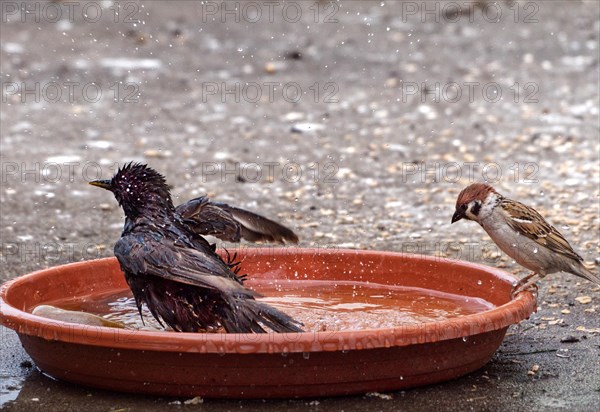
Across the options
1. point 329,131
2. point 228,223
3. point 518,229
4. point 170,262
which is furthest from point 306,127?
point 170,262

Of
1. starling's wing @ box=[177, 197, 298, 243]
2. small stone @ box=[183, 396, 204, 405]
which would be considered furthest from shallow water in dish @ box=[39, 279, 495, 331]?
small stone @ box=[183, 396, 204, 405]

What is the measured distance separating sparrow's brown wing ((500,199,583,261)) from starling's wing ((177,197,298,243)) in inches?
49.4

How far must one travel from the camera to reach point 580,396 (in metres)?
4.75

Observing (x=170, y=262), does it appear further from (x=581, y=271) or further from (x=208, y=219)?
(x=581, y=271)

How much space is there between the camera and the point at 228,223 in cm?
580

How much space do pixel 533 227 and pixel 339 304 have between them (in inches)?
45.6

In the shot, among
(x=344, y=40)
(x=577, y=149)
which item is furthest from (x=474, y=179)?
(x=344, y=40)

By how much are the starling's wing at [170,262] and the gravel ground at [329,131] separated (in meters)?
0.56

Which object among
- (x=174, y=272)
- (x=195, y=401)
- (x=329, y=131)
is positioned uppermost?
(x=329, y=131)

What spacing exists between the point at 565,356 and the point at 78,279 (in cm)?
272

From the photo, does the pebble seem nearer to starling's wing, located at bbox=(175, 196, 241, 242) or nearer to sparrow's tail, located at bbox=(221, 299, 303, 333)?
starling's wing, located at bbox=(175, 196, 241, 242)

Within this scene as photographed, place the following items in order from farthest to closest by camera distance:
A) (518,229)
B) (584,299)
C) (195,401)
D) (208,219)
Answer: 1. (584,299)
2. (208,219)
3. (518,229)
4. (195,401)

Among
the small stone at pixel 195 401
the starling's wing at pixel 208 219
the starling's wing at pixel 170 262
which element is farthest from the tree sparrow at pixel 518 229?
the small stone at pixel 195 401

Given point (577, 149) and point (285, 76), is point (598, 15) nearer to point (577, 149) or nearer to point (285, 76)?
point (285, 76)
